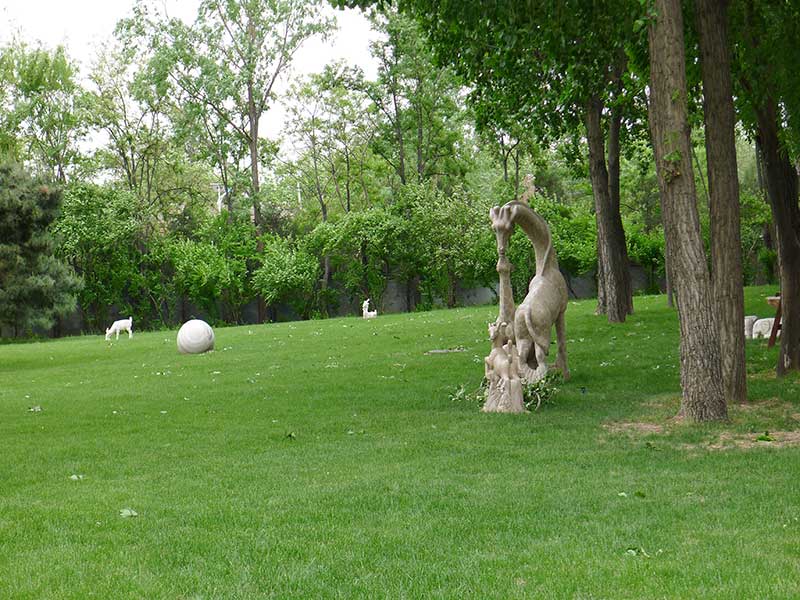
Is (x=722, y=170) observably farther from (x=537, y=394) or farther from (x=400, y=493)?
(x=400, y=493)

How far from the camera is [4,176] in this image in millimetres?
21891

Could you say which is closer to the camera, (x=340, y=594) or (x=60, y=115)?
(x=340, y=594)

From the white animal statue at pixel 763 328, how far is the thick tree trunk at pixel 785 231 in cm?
521

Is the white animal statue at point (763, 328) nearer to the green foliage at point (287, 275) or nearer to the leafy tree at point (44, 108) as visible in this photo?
the green foliage at point (287, 275)

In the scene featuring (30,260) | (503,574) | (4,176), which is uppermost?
(4,176)

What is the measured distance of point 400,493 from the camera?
7.18 metres

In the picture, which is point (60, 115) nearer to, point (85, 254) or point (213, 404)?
point (85, 254)

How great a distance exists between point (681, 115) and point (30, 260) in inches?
713

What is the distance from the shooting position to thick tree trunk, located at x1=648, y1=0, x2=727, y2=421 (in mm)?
9789

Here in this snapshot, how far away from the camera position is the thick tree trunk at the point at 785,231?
12.9 meters

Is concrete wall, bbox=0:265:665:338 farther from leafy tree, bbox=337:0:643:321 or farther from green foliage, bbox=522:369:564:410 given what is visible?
green foliage, bbox=522:369:564:410

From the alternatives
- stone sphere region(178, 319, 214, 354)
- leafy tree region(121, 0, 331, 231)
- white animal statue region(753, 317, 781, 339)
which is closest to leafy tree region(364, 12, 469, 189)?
leafy tree region(121, 0, 331, 231)

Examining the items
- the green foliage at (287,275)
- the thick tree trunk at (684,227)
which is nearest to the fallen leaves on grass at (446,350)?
the thick tree trunk at (684,227)

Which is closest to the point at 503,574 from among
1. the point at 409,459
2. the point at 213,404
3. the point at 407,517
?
the point at 407,517
